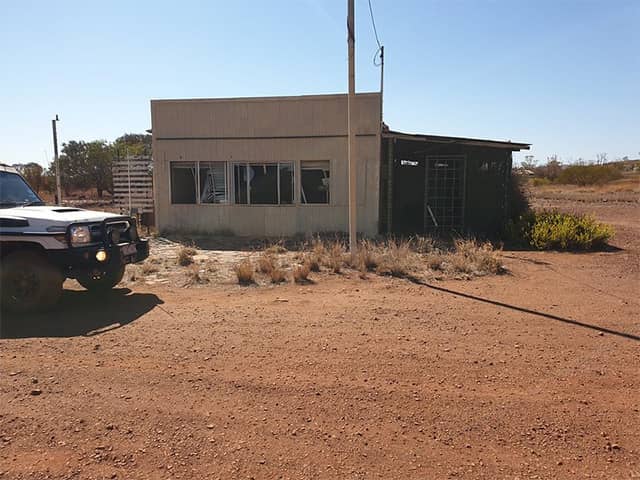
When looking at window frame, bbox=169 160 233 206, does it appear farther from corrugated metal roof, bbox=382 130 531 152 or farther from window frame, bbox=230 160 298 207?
corrugated metal roof, bbox=382 130 531 152

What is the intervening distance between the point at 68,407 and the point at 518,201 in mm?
14720

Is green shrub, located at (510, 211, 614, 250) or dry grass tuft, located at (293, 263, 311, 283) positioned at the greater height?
green shrub, located at (510, 211, 614, 250)

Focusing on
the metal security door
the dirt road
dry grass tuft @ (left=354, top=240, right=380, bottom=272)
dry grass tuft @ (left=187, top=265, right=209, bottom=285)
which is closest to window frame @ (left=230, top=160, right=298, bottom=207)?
the metal security door

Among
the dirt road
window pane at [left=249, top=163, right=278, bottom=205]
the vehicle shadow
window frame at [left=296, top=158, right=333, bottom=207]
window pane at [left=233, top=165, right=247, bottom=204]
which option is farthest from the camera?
window pane at [left=233, top=165, right=247, bottom=204]

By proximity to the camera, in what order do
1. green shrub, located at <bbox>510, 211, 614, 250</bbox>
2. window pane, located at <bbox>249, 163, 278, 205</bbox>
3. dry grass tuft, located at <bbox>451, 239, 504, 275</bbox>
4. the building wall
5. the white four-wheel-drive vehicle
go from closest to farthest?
the white four-wheel-drive vehicle, dry grass tuft, located at <bbox>451, 239, 504, 275</bbox>, green shrub, located at <bbox>510, 211, 614, 250</bbox>, the building wall, window pane, located at <bbox>249, 163, 278, 205</bbox>

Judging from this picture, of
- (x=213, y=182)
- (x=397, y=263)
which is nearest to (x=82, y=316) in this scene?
(x=397, y=263)

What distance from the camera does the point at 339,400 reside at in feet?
11.6

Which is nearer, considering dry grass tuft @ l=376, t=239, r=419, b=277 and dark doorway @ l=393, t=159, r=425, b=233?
dry grass tuft @ l=376, t=239, r=419, b=277

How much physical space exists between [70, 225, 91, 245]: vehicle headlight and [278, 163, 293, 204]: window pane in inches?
342

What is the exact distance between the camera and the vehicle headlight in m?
5.82

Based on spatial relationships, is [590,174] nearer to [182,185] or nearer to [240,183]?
[240,183]

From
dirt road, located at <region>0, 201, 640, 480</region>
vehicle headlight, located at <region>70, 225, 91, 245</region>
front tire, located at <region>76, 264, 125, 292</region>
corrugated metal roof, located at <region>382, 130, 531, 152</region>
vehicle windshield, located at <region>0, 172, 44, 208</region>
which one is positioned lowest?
dirt road, located at <region>0, 201, 640, 480</region>

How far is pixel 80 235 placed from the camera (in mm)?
5906

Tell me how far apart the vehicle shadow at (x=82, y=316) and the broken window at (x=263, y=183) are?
771 centimetres
